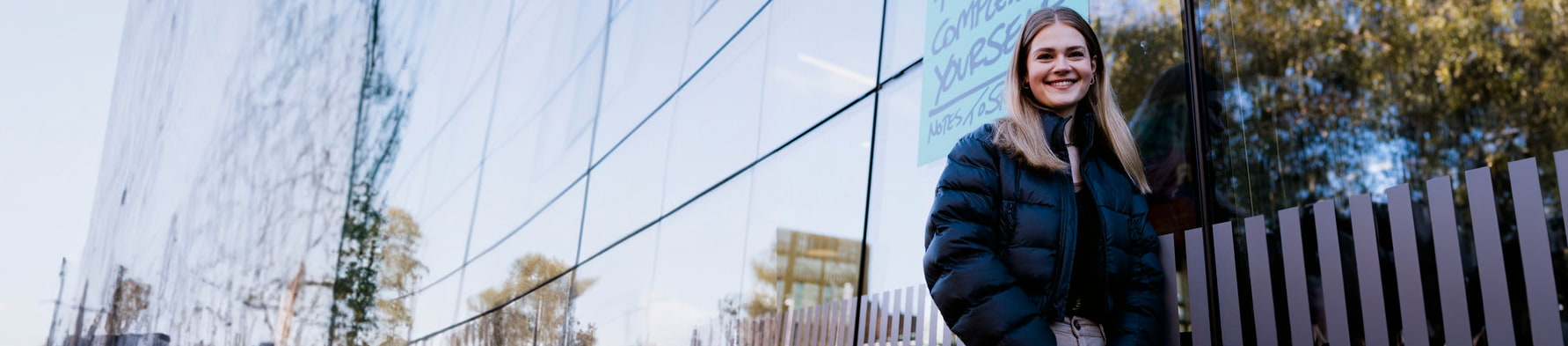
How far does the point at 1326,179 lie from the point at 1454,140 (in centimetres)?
35

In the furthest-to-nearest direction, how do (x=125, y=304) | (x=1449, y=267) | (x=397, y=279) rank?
1. (x=125, y=304)
2. (x=397, y=279)
3. (x=1449, y=267)

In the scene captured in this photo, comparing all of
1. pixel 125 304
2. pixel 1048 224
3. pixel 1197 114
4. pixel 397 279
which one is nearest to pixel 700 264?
pixel 1197 114

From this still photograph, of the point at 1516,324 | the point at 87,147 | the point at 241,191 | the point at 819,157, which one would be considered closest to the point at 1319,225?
the point at 1516,324

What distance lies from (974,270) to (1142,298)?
412 millimetres

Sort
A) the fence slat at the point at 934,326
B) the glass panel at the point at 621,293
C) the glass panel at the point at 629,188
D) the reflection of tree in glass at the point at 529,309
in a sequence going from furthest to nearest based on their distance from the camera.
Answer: the reflection of tree in glass at the point at 529,309 < the glass panel at the point at 629,188 < the glass panel at the point at 621,293 < the fence slat at the point at 934,326

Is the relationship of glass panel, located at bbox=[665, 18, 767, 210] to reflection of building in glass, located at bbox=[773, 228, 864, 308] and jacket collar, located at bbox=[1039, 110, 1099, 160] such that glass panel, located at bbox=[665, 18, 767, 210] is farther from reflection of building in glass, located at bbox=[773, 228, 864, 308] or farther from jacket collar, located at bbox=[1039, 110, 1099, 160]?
jacket collar, located at bbox=[1039, 110, 1099, 160]

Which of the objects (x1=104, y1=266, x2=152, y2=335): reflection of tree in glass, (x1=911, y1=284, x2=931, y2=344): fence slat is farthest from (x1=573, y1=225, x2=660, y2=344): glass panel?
(x1=104, y1=266, x2=152, y2=335): reflection of tree in glass

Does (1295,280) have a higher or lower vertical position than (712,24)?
lower

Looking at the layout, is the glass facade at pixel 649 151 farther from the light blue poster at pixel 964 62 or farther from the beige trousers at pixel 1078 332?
the beige trousers at pixel 1078 332

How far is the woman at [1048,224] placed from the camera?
1779 millimetres

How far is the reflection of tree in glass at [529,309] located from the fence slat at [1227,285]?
499 centimetres

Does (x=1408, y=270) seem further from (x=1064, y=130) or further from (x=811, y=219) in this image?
(x=811, y=219)

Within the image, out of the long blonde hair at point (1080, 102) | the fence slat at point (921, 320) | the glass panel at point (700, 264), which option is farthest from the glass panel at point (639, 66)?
the long blonde hair at point (1080, 102)

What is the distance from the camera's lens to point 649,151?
6.53 m
